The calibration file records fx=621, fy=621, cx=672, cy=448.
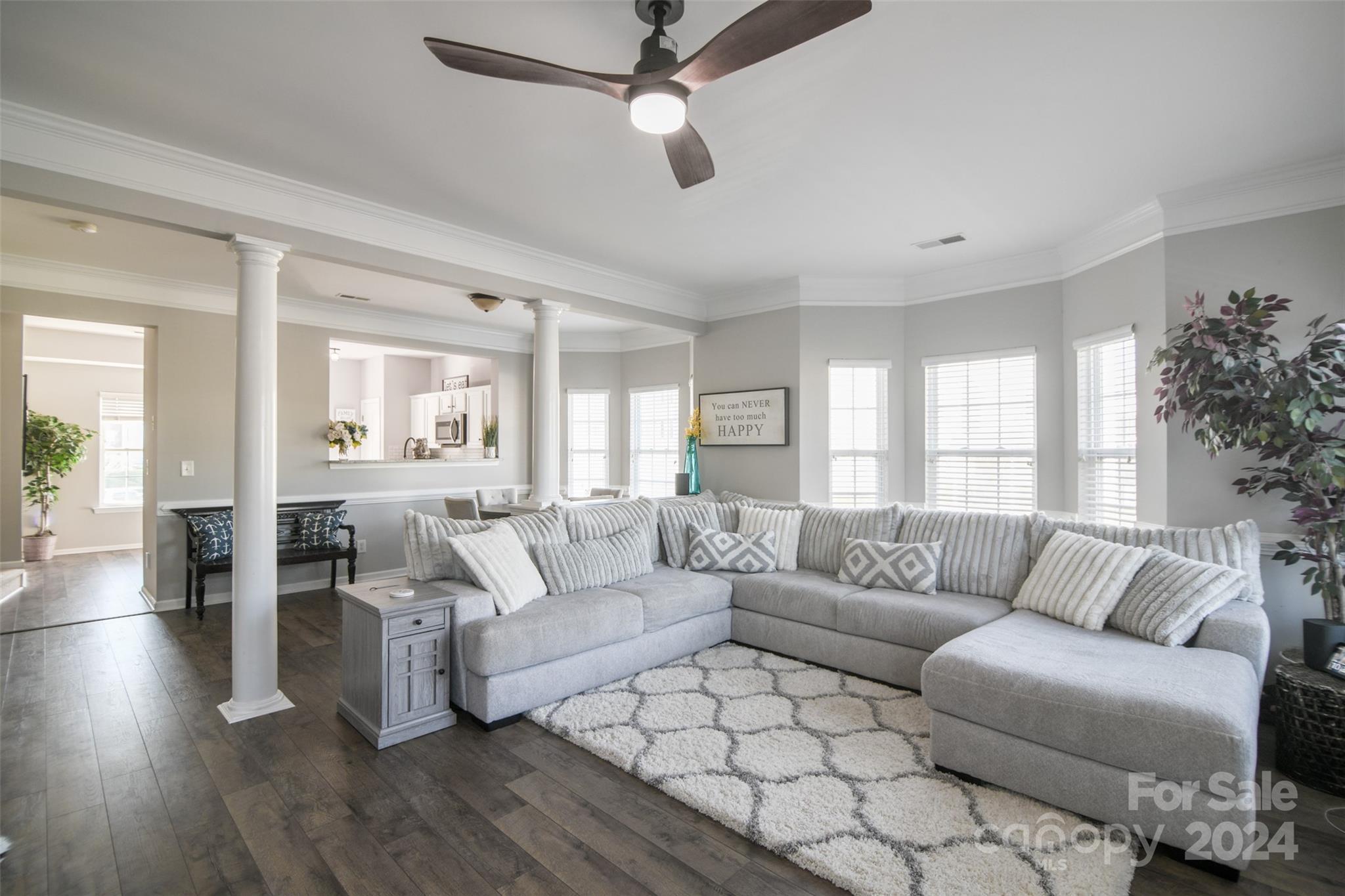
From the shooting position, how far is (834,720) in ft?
10.1

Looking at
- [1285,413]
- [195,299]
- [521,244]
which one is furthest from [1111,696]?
[195,299]

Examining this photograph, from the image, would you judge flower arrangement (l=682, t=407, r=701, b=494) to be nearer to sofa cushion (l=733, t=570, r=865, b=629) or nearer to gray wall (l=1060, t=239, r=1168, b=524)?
sofa cushion (l=733, t=570, r=865, b=629)

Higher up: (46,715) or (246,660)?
(246,660)

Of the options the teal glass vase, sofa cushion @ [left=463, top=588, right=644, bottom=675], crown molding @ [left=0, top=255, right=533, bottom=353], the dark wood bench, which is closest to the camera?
sofa cushion @ [left=463, top=588, right=644, bottom=675]

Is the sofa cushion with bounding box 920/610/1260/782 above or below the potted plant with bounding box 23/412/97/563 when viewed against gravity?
below

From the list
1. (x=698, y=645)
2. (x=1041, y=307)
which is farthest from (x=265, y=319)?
(x=1041, y=307)

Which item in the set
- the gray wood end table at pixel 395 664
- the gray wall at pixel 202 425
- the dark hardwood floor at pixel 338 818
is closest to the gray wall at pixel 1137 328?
the dark hardwood floor at pixel 338 818

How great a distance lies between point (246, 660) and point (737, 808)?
8.58 feet

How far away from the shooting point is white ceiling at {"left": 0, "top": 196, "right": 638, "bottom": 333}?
388 centimetres

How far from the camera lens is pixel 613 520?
4.46m

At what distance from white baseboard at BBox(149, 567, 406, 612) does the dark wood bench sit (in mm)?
107

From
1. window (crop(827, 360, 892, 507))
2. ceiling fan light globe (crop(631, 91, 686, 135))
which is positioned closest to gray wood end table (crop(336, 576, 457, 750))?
ceiling fan light globe (crop(631, 91, 686, 135))

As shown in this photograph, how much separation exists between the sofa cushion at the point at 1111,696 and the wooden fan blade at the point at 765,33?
2.38 meters

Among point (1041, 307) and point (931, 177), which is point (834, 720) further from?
point (1041, 307)
